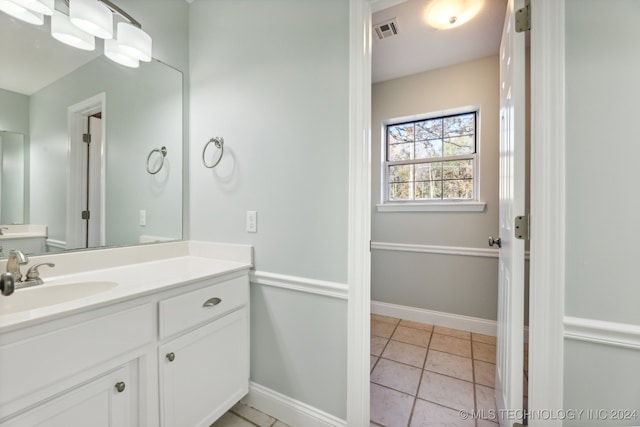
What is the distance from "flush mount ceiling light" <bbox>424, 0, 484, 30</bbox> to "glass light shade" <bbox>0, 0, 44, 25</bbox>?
7.11 feet

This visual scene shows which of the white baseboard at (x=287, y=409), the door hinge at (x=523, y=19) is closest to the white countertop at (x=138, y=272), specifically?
the white baseboard at (x=287, y=409)

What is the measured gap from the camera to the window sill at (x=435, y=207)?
2311 mm

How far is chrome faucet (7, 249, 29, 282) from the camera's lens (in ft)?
3.17

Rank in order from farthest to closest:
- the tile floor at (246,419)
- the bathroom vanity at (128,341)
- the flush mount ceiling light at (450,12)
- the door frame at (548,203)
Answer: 1. the flush mount ceiling light at (450,12)
2. the tile floor at (246,419)
3. the door frame at (548,203)
4. the bathroom vanity at (128,341)

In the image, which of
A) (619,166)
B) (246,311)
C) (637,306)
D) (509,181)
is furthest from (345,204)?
(637,306)

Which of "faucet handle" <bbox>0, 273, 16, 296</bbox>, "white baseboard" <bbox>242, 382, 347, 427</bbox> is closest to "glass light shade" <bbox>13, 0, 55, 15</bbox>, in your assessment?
"faucet handle" <bbox>0, 273, 16, 296</bbox>

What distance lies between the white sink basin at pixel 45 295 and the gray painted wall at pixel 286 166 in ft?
2.13

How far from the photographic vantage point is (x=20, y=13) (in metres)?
1.10

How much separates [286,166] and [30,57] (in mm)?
1280

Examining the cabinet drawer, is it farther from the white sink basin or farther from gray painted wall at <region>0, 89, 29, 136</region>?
gray painted wall at <region>0, 89, 29, 136</region>

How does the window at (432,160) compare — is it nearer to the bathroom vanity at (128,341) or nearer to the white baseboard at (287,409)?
the bathroom vanity at (128,341)

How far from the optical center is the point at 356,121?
1.19m

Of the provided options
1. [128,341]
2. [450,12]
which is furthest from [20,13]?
[450,12]

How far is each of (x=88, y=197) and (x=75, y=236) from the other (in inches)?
8.8
